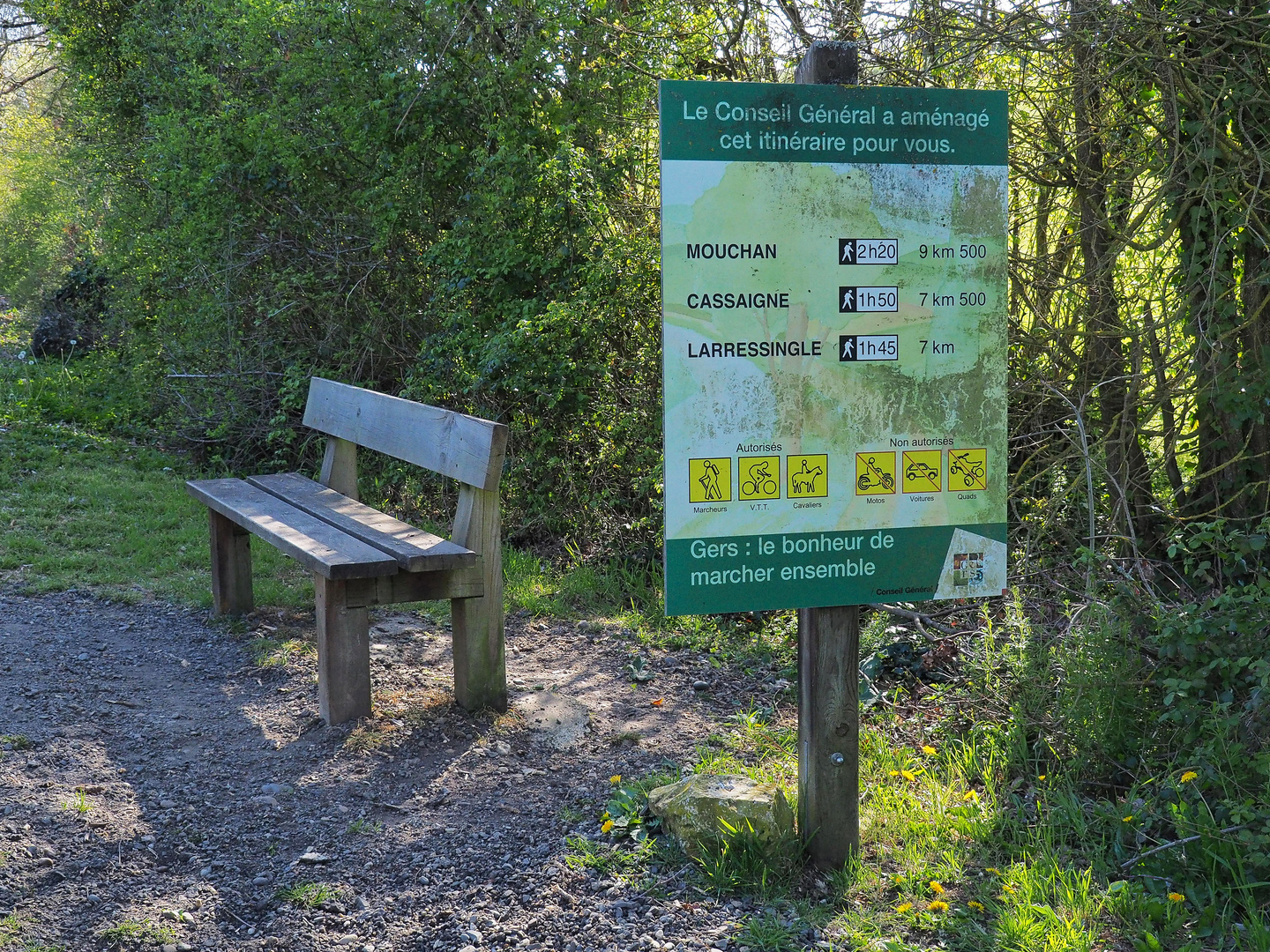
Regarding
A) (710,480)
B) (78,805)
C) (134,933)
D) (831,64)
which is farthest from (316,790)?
(831,64)

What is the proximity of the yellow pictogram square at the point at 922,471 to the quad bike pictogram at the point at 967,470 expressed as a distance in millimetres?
42

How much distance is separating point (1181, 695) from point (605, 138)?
16.1ft

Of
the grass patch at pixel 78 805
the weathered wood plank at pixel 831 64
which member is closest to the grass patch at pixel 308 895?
the grass patch at pixel 78 805

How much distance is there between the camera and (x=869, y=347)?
2.83m

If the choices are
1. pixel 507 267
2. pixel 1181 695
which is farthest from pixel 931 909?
pixel 507 267

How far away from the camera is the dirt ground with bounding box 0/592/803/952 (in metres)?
2.79

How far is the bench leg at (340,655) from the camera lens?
12.9 feet

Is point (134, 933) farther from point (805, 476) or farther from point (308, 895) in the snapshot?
point (805, 476)

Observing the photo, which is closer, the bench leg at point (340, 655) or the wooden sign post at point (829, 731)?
the wooden sign post at point (829, 731)

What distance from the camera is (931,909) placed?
2.78 meters

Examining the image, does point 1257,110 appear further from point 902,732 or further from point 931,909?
point 931,909

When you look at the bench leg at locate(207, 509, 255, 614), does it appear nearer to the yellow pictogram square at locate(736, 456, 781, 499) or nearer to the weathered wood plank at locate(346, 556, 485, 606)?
the weathered wood plank at locate(346, 556, 485, 606)

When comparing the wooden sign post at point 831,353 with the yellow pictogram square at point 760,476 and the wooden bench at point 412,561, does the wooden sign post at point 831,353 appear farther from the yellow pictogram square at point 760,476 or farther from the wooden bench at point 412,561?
the wooden bench at point 412,561

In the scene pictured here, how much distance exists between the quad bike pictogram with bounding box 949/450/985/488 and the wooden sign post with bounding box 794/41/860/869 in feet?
1.48
